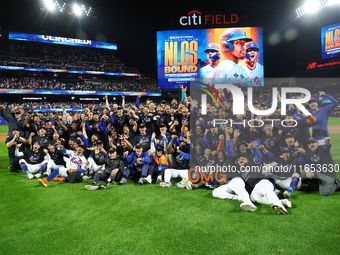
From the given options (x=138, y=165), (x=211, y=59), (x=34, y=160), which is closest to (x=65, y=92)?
(x=211, y=59)

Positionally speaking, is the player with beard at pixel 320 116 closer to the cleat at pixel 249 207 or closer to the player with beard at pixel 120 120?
the cleat at pixel 249 207

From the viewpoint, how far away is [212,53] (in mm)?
28344

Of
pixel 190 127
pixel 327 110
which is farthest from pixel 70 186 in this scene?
pixel 327 110

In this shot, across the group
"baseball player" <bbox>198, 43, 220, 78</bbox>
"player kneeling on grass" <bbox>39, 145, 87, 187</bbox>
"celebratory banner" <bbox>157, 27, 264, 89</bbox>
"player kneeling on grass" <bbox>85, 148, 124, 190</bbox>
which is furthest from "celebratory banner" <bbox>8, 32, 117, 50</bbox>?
"player kneeling on grass" <bbox>85, 148, 124, 190</bbox>

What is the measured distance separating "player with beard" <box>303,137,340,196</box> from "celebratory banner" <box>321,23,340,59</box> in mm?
35250

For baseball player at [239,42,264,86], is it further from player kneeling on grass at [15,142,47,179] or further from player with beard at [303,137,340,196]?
player kneeling on grass at [15,142,47,179]

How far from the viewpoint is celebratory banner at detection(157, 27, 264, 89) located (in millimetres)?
28125

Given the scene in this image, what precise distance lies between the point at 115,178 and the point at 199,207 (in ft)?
9.89

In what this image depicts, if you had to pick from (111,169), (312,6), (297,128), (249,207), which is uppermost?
(312,6)

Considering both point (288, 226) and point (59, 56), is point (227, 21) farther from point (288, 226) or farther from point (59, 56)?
point (59, 56)

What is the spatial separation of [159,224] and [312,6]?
137 ft

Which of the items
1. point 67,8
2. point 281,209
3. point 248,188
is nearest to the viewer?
point 281,209

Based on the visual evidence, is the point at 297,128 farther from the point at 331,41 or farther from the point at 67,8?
the point at 67,8

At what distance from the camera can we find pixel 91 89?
45.2 metres
